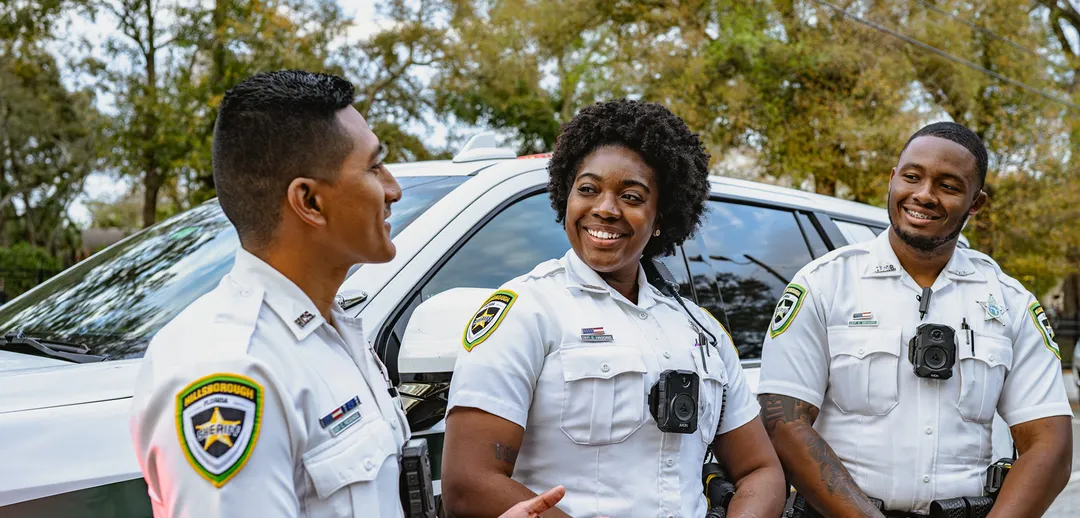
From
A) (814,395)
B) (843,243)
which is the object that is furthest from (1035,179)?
(814,395)

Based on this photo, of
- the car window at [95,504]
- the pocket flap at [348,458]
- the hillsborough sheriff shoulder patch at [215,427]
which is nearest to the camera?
the hillsborough sheriff shoulder patch at [215,427]

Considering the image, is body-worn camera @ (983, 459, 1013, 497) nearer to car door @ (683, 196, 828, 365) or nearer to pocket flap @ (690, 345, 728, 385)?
pocket flap @ (690, 345, 728, 385)

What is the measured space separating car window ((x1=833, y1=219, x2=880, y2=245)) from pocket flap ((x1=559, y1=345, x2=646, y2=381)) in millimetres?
2359

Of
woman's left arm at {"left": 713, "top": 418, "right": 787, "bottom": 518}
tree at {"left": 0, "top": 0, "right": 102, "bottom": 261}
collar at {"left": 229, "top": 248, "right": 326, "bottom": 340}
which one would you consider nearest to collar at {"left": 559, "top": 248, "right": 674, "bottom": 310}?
woman's left arm at {"left": 713, "top": 418, "right": 787, "bottom": 518}

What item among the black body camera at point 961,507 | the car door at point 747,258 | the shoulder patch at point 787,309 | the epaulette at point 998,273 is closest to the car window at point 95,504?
the shoulder patch at point 787,309

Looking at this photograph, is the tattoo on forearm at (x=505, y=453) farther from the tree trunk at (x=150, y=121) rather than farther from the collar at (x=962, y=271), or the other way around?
the tree trunk at (x=150, y=121)

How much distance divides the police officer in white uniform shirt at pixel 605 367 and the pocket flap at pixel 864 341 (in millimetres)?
452

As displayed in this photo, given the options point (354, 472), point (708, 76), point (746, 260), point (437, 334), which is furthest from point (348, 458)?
point (708, 76)

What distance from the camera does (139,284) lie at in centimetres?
302

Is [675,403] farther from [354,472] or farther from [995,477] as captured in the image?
[995,477]

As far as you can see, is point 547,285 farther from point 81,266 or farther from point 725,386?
point 81,266

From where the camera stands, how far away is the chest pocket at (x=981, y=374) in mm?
2734

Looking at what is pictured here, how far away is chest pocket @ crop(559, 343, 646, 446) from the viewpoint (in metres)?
2.16

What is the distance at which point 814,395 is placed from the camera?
9.12 feet
